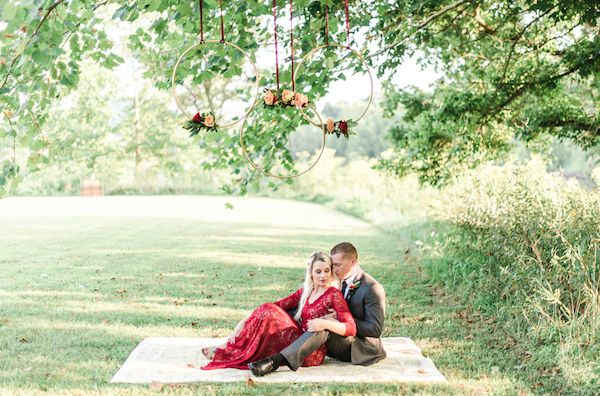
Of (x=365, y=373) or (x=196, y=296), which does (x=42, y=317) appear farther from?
(x=365, y=373)

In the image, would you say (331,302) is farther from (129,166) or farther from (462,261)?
(129,166)

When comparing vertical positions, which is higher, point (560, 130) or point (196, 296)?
point (560, 130)

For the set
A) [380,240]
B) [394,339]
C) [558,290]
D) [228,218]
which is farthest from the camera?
[228,218]

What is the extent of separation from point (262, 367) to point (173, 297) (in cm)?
365

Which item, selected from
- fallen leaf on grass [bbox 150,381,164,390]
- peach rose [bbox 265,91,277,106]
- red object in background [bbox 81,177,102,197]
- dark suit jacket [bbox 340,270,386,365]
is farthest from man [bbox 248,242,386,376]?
red object in background [bbox 81,177,102,197]

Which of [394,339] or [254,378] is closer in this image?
[254,378]

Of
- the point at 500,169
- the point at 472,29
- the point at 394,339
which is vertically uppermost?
the point at 472,29

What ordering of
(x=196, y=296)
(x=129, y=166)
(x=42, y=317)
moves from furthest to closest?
(x=129, y=166)
(x=196, y=296)
(x=42, y=317)

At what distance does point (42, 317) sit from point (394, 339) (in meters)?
3.73

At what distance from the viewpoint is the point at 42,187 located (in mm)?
35156

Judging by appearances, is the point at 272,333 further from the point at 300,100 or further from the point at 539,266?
the point at 539,266

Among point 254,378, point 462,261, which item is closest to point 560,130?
point 462,261

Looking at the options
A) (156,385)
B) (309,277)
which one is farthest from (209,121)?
(156,385)

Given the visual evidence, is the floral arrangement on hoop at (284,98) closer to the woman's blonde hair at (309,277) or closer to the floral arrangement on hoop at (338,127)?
the floral arrangement on hoop at (338,127)
